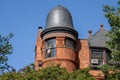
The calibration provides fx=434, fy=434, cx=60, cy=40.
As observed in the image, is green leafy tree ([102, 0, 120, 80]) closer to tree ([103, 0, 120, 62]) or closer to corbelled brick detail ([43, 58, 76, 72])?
tree ([103, 0, 120, 62])

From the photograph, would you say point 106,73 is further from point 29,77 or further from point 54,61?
point 54,61

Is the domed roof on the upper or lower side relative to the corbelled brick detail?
upper

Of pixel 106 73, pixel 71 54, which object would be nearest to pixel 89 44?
pixel 71 54

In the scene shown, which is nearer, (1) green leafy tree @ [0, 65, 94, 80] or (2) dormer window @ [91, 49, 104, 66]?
(1) green leafy tree @ [0, 65, 94, 80]

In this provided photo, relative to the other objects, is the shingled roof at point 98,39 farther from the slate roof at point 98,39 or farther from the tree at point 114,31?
the tree at point 114,31

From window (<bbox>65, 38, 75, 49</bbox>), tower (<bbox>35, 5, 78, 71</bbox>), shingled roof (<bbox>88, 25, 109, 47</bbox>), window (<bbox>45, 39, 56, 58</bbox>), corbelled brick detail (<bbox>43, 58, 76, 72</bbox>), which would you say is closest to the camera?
corbelled brick detail (<bbox>43, 58, 76, 72</bbox>)

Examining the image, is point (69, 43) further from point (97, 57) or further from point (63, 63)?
point (97, 57)

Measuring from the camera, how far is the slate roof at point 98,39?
42388 millimetres

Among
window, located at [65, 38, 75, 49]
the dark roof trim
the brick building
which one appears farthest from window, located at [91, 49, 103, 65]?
the dark roof trim

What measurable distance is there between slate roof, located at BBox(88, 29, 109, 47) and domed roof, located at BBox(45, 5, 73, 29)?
9.92ft

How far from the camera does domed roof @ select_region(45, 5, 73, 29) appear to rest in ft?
134

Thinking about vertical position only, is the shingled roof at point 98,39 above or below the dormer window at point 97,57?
above

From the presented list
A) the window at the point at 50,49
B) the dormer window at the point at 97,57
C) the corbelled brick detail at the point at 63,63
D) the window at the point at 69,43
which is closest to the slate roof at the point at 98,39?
the dormer window at the point at 97,57

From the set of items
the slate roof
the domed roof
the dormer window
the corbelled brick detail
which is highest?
the domed roof
